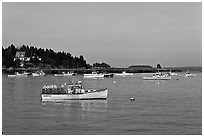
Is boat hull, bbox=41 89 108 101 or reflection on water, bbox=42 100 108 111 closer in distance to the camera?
reflection on water, bbox=42 100 108 111

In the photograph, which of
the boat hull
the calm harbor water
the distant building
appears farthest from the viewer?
the distant building

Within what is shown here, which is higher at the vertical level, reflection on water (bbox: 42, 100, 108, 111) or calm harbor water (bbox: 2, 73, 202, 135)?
reflection on water (bbox: 42, 100, 108, 111)

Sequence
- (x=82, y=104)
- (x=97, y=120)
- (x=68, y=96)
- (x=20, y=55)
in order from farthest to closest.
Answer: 1. (x=20, y=55)
2. (x=68, y=96)
3. (x=82, y=104)
4. (x=97, y=120)

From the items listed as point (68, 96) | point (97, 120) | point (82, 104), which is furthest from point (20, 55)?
point (97, 120)

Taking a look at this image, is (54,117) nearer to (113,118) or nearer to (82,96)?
(113,118)

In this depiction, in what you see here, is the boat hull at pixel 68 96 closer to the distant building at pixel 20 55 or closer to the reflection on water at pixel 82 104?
the reflection on water at pixel 82 104

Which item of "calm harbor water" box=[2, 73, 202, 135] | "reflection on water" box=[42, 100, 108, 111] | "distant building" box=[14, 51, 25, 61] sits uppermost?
"distant building" box=[14, 51, 25, 61]

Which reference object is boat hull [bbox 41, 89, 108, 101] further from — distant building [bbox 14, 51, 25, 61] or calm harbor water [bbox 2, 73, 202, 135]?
distant building [bbox 14, 51, 25, 61]

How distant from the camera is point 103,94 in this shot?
14617 mm

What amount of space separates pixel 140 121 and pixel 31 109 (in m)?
4.38

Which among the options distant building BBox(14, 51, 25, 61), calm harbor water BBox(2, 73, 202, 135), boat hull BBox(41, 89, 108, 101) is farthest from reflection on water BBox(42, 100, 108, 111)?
distant building BBox(14, 51, 25, 61)

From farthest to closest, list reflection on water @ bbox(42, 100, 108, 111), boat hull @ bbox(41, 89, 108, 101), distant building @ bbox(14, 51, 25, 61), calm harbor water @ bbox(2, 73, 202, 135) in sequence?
distant building @ bbox(14, 51, 25, 61) < boat hull @ bbox(41, 89, 108, 101) < reflection on water @ bbox(42, 100, 108, 111) < calm harbor water @ bbox(2, 73, 202, 135)

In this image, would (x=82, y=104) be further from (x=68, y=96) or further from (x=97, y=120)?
(x=97, y=120)

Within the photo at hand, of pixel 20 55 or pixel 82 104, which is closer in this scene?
pixel 82 104
